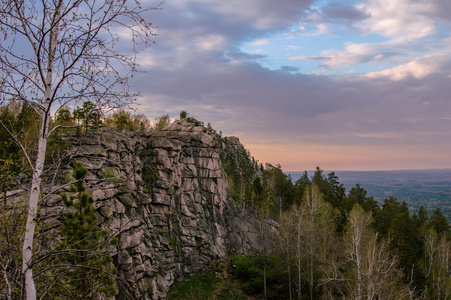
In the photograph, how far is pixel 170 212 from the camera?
45.1m

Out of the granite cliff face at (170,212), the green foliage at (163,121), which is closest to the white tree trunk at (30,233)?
the granite cliff face at (170,212)

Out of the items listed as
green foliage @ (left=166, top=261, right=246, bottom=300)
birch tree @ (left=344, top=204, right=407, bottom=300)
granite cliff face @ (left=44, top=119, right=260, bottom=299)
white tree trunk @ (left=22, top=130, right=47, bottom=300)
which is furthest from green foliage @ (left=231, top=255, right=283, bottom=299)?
white tree trunk @ (left=22, top=130, right=47, bottom=300)

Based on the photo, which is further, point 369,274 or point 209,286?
point 209,286

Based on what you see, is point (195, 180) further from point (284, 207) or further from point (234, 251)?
point (284, 207)

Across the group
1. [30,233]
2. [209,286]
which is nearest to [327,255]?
[209,286]

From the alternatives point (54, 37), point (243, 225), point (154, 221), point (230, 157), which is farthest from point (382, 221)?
point (54, 37)

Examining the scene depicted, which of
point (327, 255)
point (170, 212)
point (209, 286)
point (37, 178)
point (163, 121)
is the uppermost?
point (163, 121)

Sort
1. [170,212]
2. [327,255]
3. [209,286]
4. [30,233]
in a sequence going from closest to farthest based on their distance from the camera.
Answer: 1. [30,233]
2. [327,255]
3. [209,286]
4. [170,212]

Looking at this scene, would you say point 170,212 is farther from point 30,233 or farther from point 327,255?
Answer: point 30,233

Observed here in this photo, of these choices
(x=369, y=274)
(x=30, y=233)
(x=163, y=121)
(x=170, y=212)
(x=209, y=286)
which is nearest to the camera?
(x=30, y=233)

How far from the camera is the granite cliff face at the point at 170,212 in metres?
33.4

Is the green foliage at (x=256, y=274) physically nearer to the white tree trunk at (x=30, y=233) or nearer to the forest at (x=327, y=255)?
the forest at (x=327, y=255)

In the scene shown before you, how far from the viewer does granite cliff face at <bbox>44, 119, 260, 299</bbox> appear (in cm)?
3344

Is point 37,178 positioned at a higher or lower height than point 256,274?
higher
